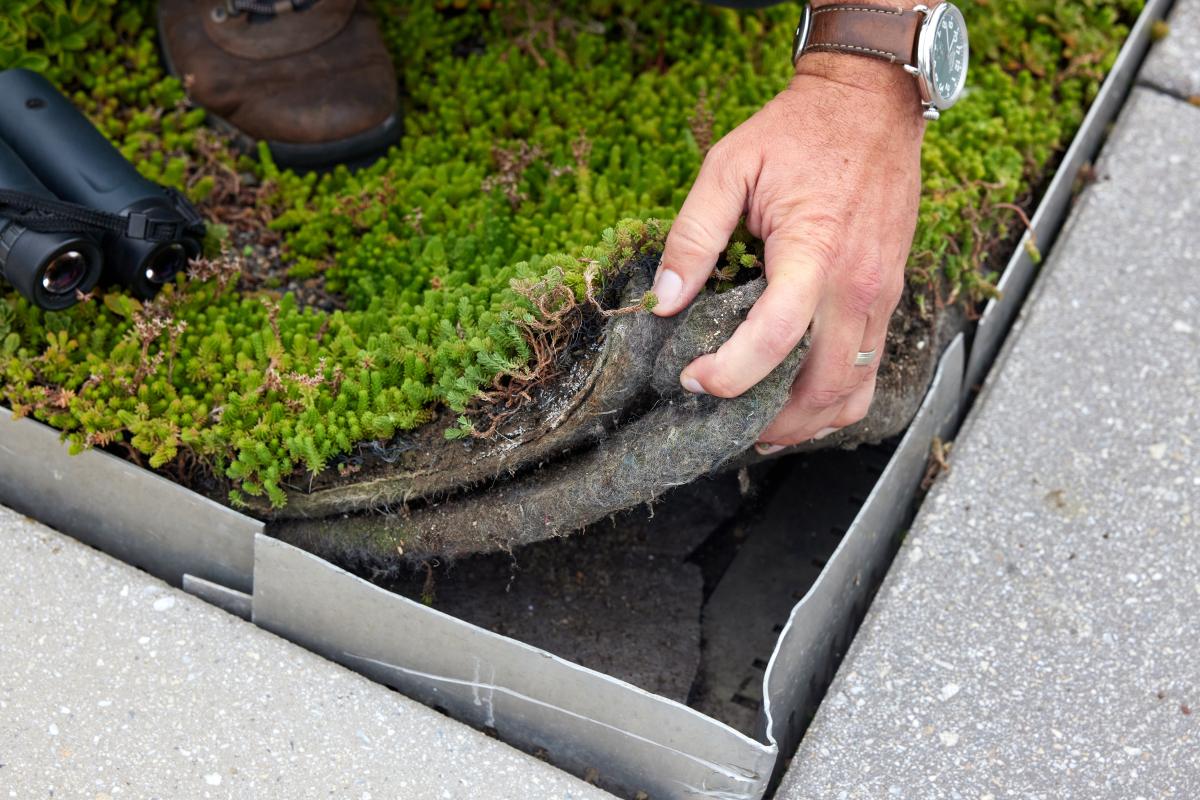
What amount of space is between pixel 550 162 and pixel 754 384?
108cm

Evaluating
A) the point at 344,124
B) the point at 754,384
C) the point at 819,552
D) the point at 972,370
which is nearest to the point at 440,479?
the point at 754,384

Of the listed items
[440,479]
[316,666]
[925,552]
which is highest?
[440,479]

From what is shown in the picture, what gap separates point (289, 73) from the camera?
2.68 metres

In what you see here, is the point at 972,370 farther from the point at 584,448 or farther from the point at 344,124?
the point at 344,124

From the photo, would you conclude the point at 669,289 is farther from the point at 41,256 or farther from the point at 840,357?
the point at 41,256

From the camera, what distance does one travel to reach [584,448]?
1930 millimetres

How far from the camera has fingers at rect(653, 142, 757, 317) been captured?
5.79ft

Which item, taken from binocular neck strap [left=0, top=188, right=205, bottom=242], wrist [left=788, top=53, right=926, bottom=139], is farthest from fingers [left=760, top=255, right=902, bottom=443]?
binocular neck strap [left=0, top=188, right=205, bottom=242]

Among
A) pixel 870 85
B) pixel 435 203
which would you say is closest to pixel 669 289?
pixel 870 85

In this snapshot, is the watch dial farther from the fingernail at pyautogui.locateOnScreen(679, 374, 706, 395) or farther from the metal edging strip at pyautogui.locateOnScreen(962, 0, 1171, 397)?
the fingernail at pyautogui.locateOnScreen(679, 374, 706, 395)

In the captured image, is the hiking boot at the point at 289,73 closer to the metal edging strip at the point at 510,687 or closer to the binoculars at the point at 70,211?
the binoculars at the point at 70,211

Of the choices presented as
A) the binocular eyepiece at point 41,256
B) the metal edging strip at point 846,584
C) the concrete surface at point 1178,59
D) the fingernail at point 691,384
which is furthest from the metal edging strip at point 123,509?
the concrete surface at point 1178,59

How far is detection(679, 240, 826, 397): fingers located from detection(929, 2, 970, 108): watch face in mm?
504

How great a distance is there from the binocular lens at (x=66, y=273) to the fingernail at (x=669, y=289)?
3.51 ft
